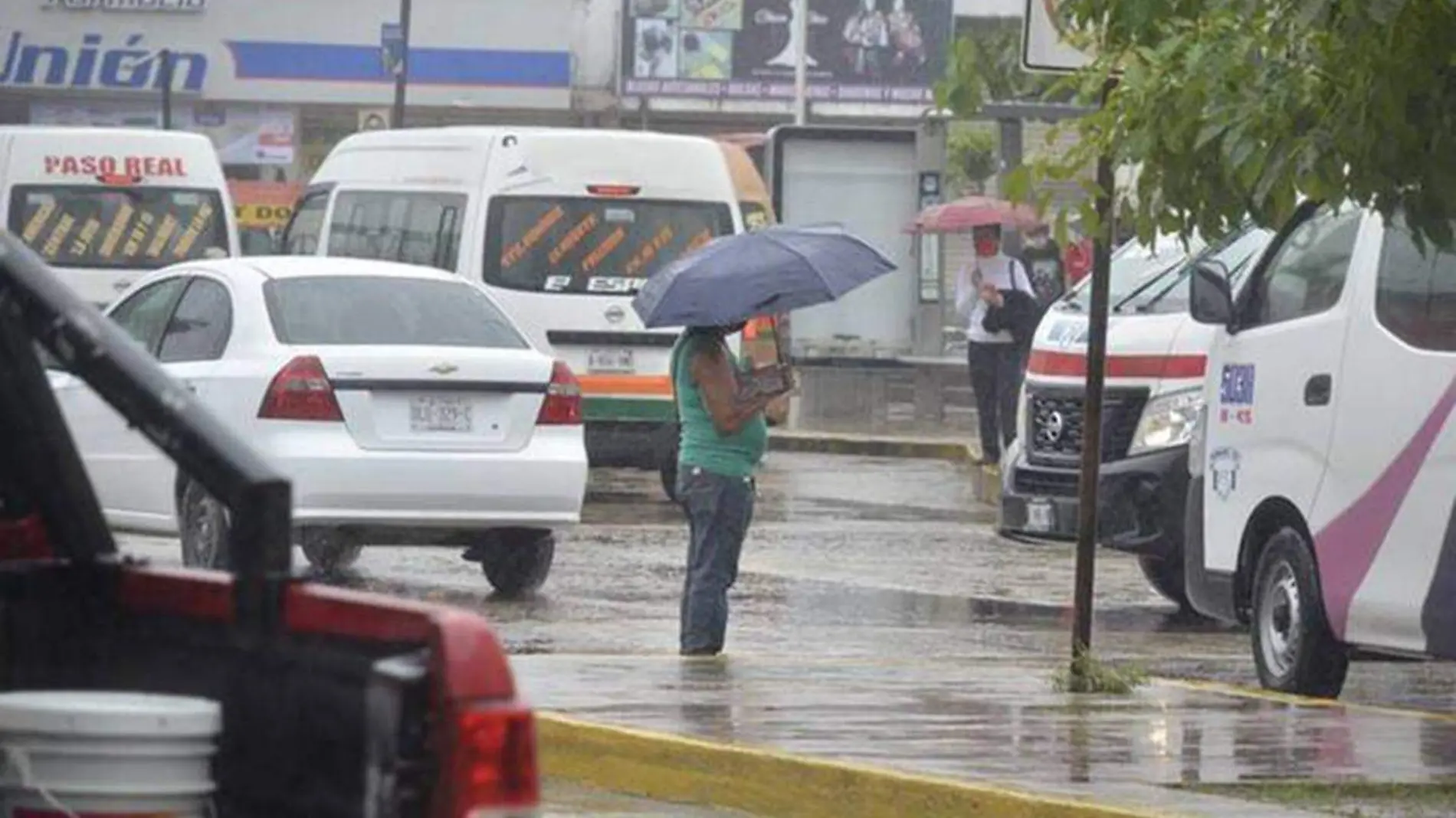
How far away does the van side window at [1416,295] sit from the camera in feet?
37.7

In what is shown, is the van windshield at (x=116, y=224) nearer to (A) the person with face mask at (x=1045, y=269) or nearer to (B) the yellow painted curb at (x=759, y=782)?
(A) the person with face mask at (x=1045, y=269)

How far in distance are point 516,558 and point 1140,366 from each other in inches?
120

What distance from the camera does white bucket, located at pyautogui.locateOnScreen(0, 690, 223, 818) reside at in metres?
4.48

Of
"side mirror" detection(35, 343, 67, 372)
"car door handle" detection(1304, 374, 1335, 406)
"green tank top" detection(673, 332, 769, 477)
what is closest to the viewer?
"side mirror" detection(35, 343, 67, 372)

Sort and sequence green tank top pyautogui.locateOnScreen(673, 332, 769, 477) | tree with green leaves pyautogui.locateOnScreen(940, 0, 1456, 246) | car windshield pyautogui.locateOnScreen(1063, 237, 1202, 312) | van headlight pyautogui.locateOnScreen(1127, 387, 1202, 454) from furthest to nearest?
car windshield pyautogui.locateOnScreen(1063, 237, 1202, 312) → van headlight pyautogui.locateOnScreen(1127, 387, 1202, 454) → green tank top pyautogui.locateOnScreen(673, 332, 769, 477) → tree with green leaves pyautogui.locateOnScreen(940, 0, 1456, 246)

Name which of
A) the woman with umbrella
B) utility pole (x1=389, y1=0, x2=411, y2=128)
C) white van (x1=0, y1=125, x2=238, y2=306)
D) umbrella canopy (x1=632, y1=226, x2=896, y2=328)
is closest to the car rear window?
umbrella canopy (x1=632, y1=226, x2=896, y2=328)

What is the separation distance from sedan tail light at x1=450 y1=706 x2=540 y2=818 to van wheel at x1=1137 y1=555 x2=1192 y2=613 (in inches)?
495

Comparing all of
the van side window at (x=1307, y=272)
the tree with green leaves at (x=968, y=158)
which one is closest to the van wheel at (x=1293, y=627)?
the van side window at (x=1307, y=272)

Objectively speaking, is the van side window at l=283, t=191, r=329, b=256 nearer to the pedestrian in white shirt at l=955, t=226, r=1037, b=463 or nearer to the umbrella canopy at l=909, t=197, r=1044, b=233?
the pedestrian in white shirt at l=955, t=226, r=1037, b=463

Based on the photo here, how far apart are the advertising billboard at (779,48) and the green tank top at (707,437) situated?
42.5 meters

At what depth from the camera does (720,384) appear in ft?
43.2

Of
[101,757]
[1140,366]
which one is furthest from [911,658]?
[101,757]

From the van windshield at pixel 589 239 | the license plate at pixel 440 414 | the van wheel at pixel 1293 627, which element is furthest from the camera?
the van windshield at pixel 589 239

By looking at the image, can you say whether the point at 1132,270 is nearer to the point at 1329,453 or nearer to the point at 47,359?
the point at 1329,453
